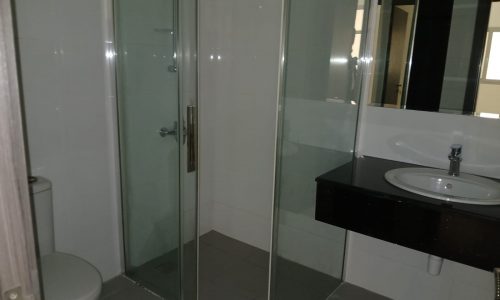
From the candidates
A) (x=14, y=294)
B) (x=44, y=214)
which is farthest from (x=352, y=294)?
(x=14, y=294)

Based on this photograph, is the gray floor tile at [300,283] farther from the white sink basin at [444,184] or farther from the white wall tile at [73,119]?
the white wall tile at [73,119]

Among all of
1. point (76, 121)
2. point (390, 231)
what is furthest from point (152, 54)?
point (390, 231)

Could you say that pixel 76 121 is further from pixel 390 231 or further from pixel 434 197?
pixel 434 197

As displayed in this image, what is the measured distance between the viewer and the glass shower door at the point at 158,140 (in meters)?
1.85

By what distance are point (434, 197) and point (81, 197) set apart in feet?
6.00

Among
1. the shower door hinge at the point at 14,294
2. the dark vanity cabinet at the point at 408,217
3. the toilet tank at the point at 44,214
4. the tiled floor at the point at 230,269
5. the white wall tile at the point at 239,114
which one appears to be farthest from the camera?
the white wall tile at the point at 239,114

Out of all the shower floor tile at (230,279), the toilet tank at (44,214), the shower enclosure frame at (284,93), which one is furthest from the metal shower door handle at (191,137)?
the toilet tank at (44,214)

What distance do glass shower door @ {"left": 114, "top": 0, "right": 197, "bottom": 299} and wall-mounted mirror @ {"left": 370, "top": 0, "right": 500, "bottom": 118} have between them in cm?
105

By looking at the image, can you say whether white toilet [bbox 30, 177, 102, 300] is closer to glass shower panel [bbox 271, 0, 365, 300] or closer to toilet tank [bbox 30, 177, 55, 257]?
toilet tank [bbox 30, 177, 55, 257]

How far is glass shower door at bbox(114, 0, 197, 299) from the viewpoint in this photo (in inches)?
72.8

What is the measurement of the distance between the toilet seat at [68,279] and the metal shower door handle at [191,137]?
0.66 metres

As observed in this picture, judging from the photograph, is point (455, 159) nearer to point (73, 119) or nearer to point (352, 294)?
point (352, 294)

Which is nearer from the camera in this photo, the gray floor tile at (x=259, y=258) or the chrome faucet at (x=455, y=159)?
the chrome faucet at (x=455, y=159)

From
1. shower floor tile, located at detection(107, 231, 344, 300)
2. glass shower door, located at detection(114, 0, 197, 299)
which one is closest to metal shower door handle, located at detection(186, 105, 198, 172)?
glass shower door, located at detection(114, 0, 197, 299)
